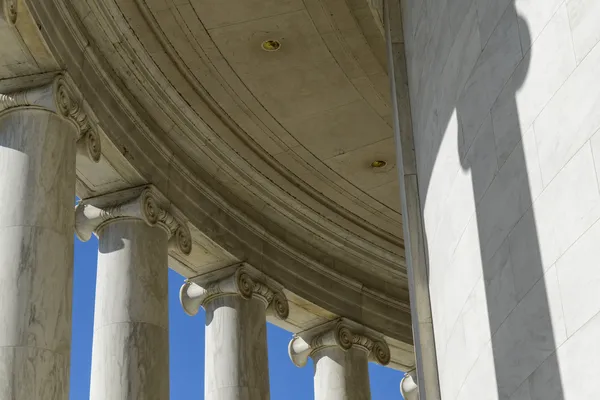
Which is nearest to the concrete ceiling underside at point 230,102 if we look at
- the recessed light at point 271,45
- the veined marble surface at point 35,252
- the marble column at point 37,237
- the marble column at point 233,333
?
the recessed light at point 271,45

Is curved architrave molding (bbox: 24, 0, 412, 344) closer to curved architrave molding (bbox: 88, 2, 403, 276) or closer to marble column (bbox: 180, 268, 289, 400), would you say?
curved architrave molding (bbox: 88, 2, 403, 276)

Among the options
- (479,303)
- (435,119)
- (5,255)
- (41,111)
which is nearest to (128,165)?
(41,111)

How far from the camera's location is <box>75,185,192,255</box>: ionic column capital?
15638 centimetres

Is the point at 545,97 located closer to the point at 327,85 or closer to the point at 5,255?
the point at 5,255

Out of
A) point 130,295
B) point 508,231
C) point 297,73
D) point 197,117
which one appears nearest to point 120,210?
point 130,295

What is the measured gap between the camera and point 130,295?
152 meters

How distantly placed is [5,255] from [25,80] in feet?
82.7

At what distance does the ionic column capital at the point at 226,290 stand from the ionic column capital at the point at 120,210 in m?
22.7

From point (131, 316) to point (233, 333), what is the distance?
105 feet

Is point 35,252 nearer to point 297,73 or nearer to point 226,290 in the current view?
point 226,290

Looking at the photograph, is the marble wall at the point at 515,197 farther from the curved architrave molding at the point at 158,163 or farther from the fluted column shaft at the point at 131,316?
the fluted column shaft at the point at 131,316

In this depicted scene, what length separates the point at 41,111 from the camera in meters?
132

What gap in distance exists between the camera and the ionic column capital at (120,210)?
156m

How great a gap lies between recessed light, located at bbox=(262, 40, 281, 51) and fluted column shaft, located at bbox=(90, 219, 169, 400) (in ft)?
109
